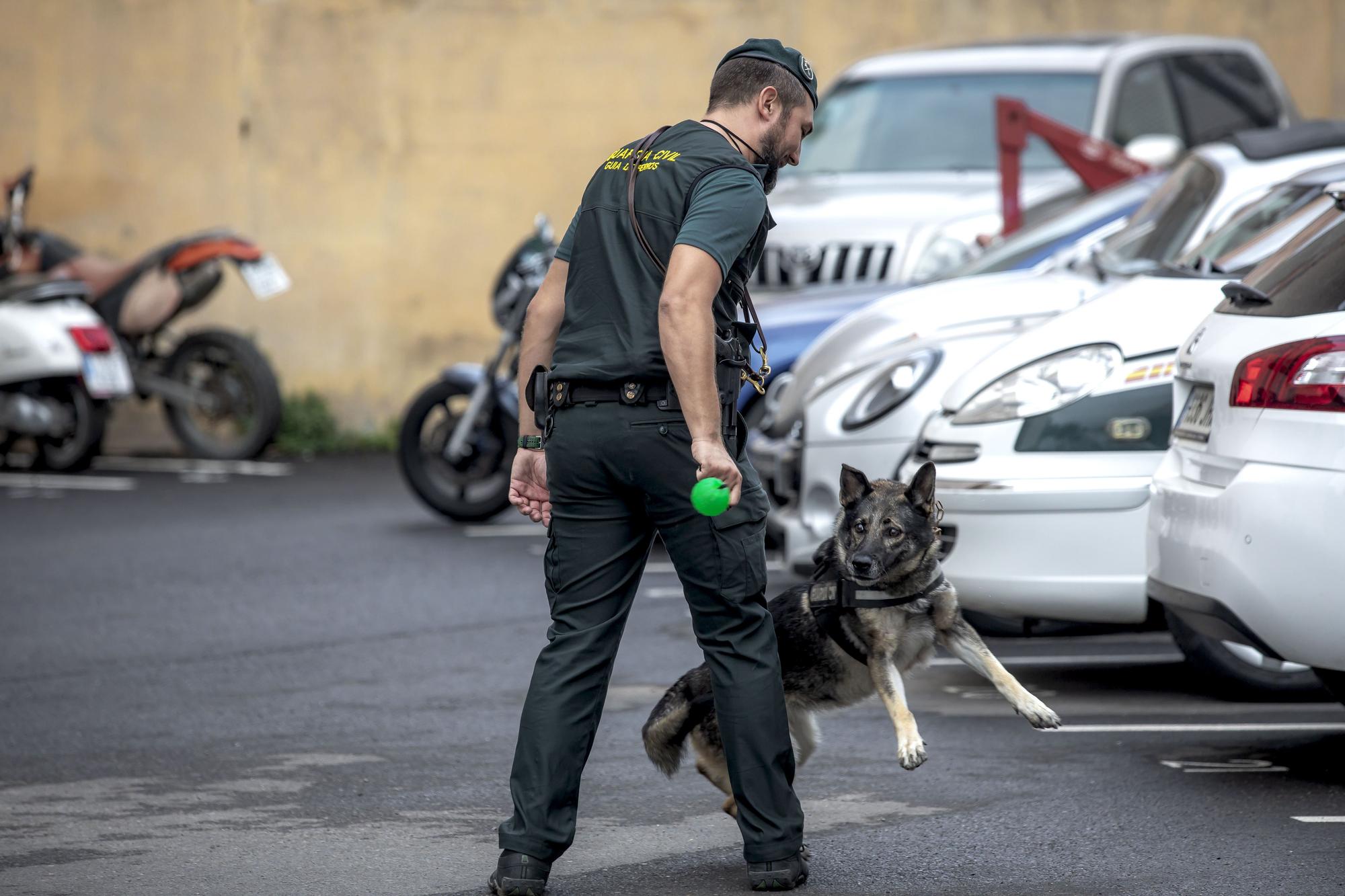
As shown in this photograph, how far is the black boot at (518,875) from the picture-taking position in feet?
14.0

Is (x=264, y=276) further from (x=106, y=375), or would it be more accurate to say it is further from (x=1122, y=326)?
(x=1122, y=326)

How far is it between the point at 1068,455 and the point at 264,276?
783 centimetres

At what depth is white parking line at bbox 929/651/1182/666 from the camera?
7.14 metres

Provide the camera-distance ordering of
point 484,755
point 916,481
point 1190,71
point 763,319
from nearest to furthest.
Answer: point 916,481 < point 484,755 < point 763,319 < point 1190,71

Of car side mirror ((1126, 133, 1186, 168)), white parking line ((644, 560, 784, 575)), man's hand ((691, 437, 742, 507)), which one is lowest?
white parking line ((644, 560, 784, 575))

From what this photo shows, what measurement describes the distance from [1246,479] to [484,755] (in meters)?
2.36

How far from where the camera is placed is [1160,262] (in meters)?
7.51

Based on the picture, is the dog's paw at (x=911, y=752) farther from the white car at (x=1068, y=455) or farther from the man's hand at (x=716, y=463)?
the white car at (x=1068, y=455)

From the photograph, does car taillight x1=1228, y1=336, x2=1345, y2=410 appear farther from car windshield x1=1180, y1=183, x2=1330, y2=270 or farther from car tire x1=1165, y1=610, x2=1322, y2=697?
car windshield x1=1180, y1=183, x2=1330, y2=270

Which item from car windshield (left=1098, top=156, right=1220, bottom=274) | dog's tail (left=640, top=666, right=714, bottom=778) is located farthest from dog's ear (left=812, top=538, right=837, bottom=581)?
car windshield (left=1098, top=156, right=1220, bottom=274)

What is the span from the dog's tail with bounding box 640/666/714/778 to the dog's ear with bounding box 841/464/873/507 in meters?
0.55

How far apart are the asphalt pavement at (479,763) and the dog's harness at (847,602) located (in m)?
0.53

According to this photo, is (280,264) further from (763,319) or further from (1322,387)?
(1322,387)

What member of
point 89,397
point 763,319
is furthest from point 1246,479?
point 89,397
